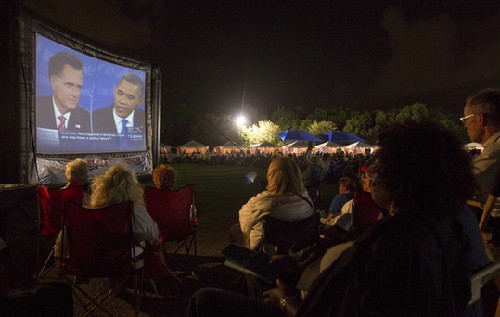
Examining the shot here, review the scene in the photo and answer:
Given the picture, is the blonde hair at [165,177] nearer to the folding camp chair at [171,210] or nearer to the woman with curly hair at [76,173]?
the folding camp chair at [171,210]

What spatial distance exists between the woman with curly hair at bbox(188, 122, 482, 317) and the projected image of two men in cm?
939

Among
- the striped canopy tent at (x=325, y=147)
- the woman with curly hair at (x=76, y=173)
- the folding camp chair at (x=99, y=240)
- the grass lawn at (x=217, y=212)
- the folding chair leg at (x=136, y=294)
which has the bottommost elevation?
the grass lawn at (x=217, y=212)

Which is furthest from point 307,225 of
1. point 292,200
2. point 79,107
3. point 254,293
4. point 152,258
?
point 79,107

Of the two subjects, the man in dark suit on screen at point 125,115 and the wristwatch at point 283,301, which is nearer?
the wristwatch at point 283,301

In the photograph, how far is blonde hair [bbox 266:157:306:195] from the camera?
3838 mm

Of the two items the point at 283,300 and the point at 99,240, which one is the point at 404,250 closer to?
the point at 283,300

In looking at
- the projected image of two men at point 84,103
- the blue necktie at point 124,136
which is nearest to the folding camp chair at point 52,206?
the projected image of two men at point 84,103

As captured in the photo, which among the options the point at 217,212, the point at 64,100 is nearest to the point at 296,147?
the point at 64,100

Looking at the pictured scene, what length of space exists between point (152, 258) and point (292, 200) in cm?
148

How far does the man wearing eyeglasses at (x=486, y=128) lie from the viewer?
2889 millimetres

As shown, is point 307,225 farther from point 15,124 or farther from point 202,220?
point 15,124

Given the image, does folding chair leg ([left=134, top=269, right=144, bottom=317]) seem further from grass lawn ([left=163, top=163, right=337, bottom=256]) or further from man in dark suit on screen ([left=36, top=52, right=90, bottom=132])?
man in dark suit on screen ([left=36, top=52, right=90, bottom=132])

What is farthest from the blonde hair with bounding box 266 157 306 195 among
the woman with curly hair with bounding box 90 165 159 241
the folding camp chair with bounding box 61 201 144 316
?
the folding camp chair with bounding box 61 201 144 316

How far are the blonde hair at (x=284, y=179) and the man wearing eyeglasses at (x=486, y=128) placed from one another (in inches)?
60.5
